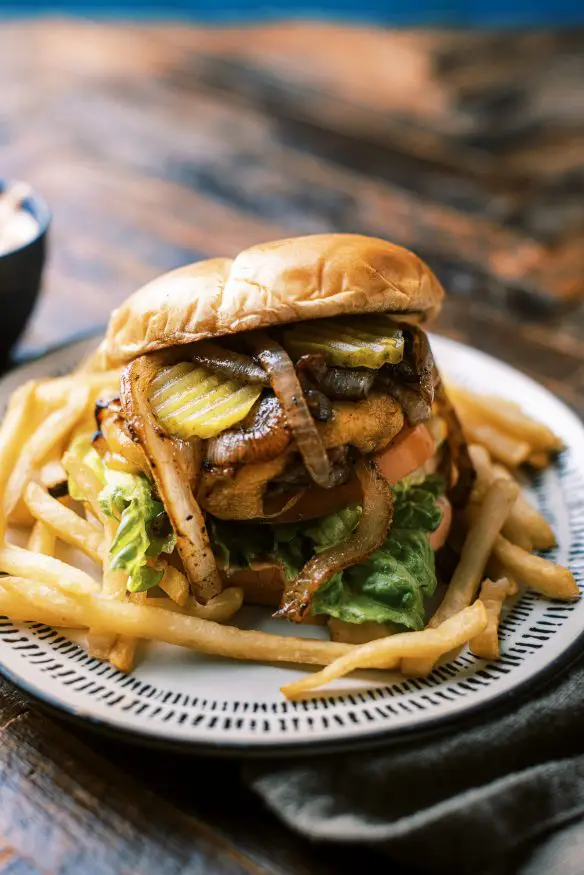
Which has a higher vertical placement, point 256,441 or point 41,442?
point 256,441

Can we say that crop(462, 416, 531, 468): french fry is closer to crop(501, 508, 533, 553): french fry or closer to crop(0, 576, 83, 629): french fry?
crop(501, 508, 533, 553): french fry

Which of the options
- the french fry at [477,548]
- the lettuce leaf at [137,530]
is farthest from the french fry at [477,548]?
the lettuce leaf at [137,530]

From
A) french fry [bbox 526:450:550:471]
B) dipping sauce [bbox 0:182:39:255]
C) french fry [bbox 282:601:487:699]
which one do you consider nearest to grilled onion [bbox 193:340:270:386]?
french fry [bbox 282:601:487:699]

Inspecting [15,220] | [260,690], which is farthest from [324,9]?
[260,690]

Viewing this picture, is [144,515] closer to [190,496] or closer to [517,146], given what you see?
[190,496]

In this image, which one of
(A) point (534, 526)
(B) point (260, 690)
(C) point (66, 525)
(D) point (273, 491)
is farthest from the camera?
(A) point (534, 526)

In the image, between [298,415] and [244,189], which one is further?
[244,189]

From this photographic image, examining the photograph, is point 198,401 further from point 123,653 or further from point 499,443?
point 499,443
